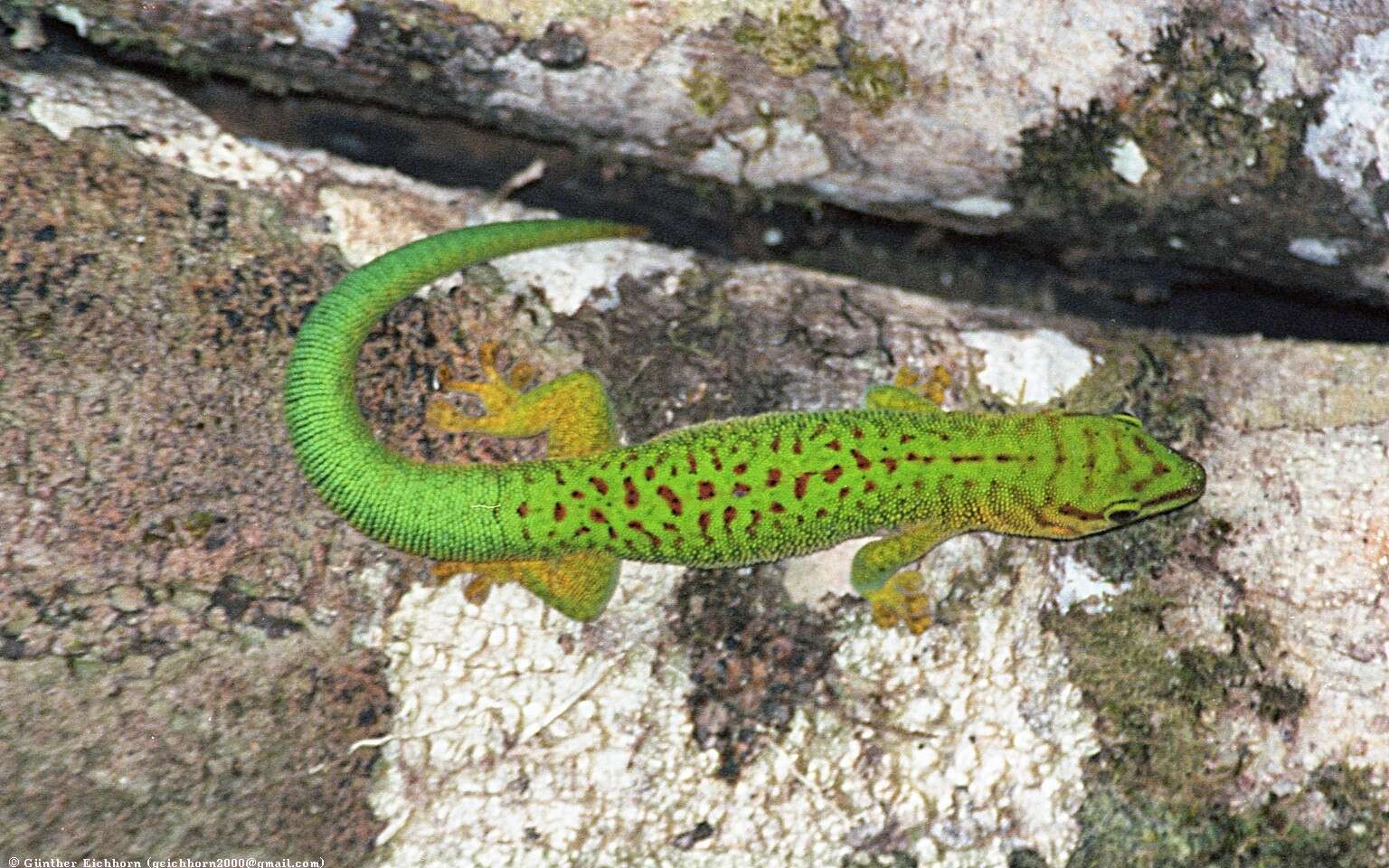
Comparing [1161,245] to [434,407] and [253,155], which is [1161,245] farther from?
[253,155]

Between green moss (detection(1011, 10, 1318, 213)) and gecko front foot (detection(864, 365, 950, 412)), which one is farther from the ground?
green moss (detection(1011, 10, 1318, 213))

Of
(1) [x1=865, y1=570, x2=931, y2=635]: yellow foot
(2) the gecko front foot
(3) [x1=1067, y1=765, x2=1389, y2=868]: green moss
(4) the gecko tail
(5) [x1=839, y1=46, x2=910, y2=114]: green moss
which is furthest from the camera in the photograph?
(5) [x1=839, y1=46, x2=910, y2=114]: green moss

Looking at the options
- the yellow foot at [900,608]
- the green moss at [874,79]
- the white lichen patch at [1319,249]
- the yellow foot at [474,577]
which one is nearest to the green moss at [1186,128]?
the white lichen patch at [1319,249]

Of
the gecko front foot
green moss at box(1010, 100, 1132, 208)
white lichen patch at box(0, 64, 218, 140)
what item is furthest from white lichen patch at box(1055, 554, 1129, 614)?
white lichen patch at box(0, 64, 218, 140)

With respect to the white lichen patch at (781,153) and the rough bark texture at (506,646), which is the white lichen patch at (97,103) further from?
the white lichen patch at (781,153)

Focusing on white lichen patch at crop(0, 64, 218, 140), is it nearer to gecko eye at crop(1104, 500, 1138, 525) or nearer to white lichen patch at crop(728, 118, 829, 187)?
white lichen patch at crop(728, 118, 829, 187)

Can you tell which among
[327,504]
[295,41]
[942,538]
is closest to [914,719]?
[942,538]

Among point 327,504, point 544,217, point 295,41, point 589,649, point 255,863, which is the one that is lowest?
point 255,863
